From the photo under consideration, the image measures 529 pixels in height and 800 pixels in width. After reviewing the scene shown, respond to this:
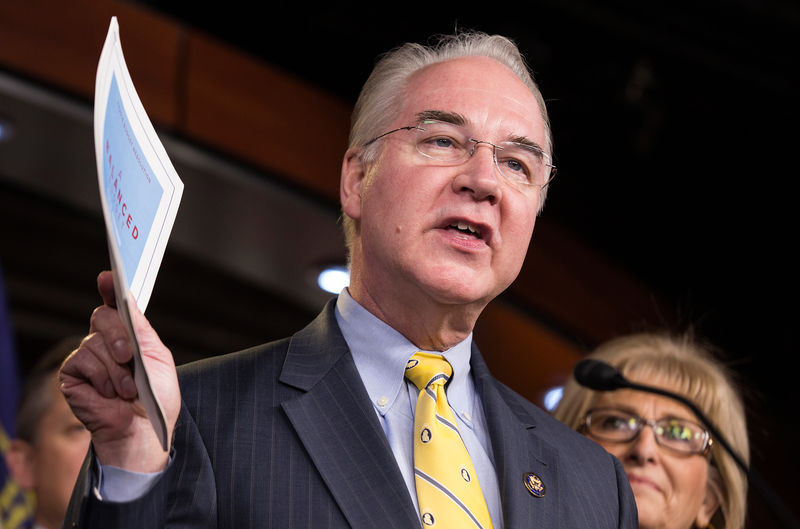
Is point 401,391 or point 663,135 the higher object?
point 663,135

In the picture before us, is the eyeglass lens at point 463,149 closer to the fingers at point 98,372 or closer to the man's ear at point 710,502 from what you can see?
the fingers at point 98,372

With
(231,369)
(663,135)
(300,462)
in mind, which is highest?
(663,135)

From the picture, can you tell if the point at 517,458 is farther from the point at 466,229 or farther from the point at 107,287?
the point at 107,287

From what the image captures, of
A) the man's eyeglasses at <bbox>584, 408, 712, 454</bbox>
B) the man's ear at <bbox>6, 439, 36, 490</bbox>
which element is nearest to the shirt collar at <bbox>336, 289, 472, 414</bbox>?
the man's eyeglasses at <bbox>584, 408, 712, 454</bbox>

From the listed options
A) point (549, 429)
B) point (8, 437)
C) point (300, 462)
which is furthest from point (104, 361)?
point (8, 437)

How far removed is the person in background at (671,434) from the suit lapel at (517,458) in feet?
2.30

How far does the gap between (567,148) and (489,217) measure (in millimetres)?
3693

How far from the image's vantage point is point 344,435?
138cm

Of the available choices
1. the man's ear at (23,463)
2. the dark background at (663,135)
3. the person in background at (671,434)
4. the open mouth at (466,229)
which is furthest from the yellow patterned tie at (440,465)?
the dark background at (663,135)

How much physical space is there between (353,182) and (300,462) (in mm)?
608

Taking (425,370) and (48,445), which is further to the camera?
(48,445)

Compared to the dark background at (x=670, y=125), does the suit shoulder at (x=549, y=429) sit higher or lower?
lower

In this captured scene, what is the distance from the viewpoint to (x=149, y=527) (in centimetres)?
115

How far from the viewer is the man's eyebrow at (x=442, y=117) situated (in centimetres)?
164
